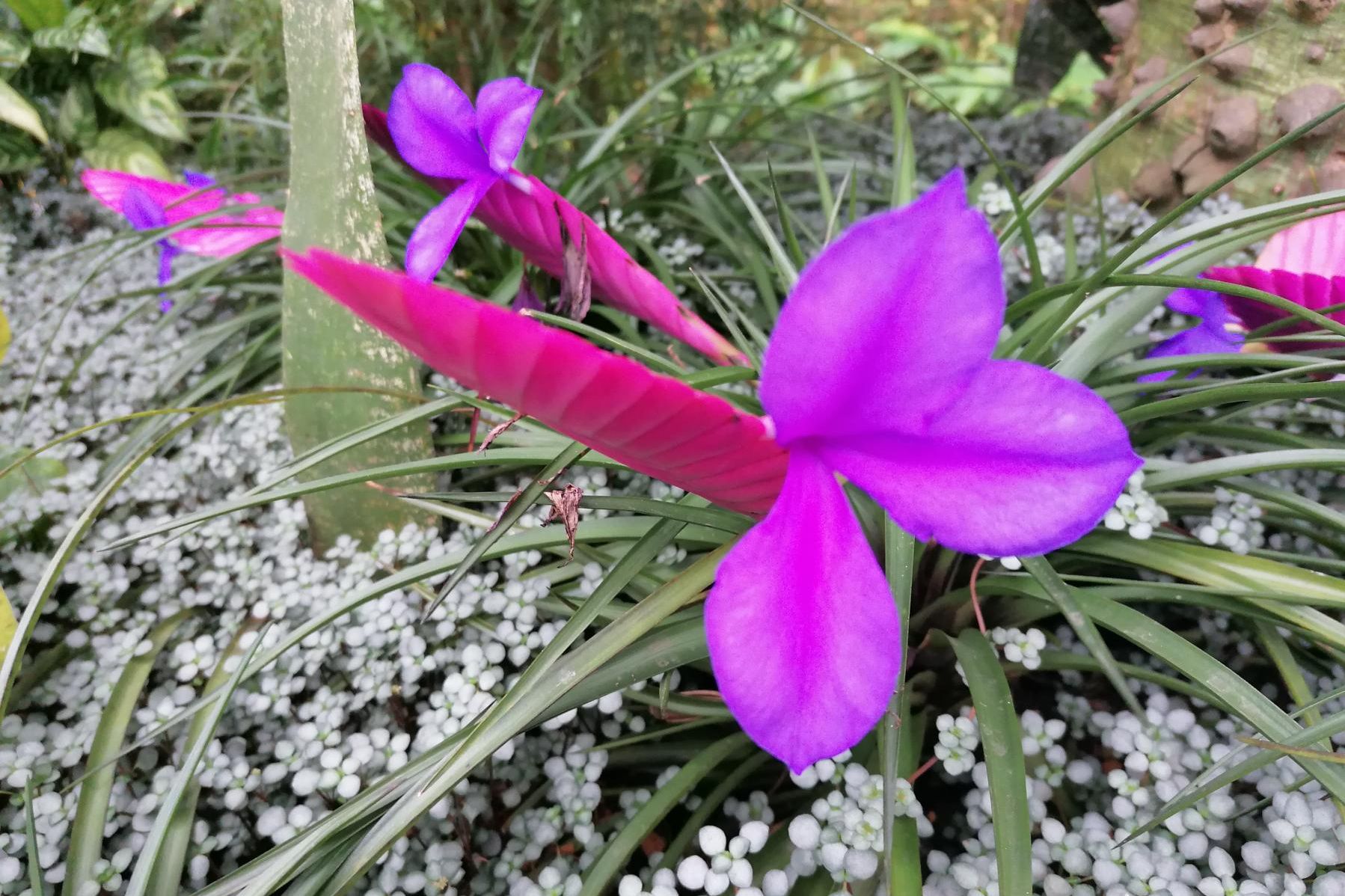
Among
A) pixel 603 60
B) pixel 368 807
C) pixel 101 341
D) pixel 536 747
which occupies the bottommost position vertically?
pixel 536 747

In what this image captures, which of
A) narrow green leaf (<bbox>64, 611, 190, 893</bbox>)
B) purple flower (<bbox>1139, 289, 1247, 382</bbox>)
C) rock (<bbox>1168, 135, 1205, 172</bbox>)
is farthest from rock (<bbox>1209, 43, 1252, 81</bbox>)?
narrow green leaf (<bbox>64, 611, 190, 893</bbox>)

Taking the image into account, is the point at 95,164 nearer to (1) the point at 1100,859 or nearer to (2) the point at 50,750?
(2) the point at 50,750

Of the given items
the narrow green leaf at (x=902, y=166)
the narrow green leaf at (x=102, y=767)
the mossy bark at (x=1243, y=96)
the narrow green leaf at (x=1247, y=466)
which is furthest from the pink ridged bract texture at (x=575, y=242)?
the mossy bark at (x=1243, y=96)

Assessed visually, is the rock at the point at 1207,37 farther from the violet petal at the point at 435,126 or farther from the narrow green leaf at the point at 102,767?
the narrow green leaf at the point at 102,767

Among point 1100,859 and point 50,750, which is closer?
point 1100,859

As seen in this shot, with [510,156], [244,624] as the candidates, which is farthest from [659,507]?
[244,624]

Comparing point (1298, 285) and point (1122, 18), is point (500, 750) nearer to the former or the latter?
point (1298, 285)
